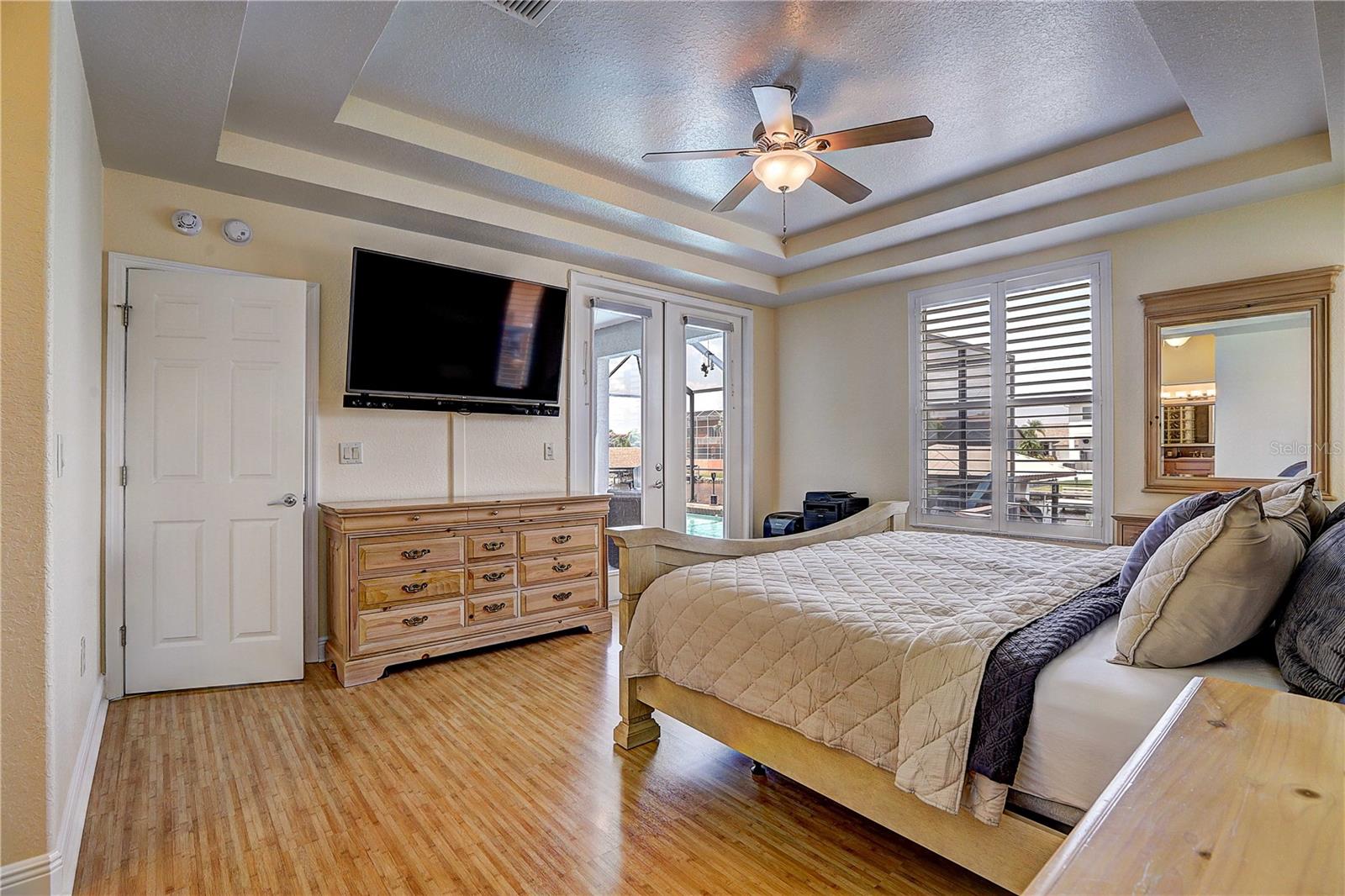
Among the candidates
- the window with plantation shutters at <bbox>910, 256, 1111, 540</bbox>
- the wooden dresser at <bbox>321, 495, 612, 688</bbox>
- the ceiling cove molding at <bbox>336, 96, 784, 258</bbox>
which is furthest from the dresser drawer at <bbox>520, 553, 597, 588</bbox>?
the window with plantation shutters at <bbox>910, 256, 1111, 540</bbox>

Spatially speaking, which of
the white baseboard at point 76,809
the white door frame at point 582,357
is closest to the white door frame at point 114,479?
the white baseboard at point 76,809

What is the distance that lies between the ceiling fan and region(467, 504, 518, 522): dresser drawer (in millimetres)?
2061

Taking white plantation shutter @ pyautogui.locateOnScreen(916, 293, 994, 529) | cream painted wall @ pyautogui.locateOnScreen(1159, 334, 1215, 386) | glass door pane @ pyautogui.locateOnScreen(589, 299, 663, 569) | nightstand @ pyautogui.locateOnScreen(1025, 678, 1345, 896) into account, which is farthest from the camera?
glass door pane @ pyautogui.locateOnScreen(589, 299, 663, 569)

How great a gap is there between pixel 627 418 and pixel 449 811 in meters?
3.32

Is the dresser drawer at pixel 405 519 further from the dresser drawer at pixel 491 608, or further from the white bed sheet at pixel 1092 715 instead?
the white bed sheet at pixel 1092 715

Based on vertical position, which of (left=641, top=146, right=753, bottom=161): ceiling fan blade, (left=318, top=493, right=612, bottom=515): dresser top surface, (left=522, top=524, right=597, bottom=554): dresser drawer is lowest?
(left=522, top=524, right=597, bottom=554): dresser drawer

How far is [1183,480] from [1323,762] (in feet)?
12.0

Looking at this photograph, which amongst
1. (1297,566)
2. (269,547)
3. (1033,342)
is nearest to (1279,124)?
(1033,342)

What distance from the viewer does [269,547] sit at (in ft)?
10.9

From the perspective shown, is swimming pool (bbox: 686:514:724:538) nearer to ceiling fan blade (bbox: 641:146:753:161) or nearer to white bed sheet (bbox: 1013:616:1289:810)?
ceiling fan blade (bbox: 641:146:753:161)

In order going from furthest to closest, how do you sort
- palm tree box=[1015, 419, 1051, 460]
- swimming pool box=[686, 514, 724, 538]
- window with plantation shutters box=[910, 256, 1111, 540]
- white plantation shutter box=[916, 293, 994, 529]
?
swimming pool box=[686, 514, 724, 538] < white plantation shutter box=[916, 293, 994, 529] < palm tree box=[1015, 419, 1051, 460] < window with plantation shutters box=[910, 256, 1111, 540]

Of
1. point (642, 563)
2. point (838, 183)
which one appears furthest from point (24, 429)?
point (838, 183)

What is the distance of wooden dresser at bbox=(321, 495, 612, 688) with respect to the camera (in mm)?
3305

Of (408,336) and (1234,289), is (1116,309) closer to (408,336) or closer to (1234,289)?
(1234,289)
